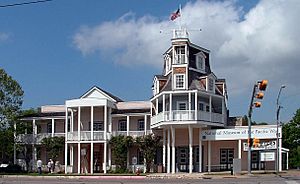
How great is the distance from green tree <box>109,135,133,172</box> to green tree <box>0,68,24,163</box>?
1217 cm

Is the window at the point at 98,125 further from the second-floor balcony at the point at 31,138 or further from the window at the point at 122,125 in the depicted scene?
the second-floor balcony at the point at 31,138

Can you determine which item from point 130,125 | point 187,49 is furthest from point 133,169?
point 187,49

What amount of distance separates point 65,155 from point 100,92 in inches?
332

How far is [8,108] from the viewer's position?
5956 cm

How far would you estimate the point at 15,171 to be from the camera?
189 ft

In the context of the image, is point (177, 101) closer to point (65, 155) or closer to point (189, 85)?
point (189, 85)

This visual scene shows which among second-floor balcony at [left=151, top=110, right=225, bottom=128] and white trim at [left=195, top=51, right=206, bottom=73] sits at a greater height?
white trim at [left=195, top=51, right=206, bottom=73]

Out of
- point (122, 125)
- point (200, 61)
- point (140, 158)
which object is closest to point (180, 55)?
point (200, 61)

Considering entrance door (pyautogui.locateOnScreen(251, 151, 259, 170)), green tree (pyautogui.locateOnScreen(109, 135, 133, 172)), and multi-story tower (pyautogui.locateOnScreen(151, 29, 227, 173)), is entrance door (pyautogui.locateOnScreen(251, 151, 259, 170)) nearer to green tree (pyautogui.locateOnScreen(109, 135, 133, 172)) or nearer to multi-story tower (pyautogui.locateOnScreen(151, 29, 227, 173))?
multi-story tower (pyautogui.locateOnScreen(151, 29, 227, 173))

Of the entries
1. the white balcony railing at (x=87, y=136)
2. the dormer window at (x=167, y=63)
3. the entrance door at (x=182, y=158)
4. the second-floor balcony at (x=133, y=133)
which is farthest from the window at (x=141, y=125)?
the dormer window at (x=167, y=63)

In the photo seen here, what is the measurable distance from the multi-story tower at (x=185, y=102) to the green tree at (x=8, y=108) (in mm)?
15763

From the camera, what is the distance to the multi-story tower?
51562mm

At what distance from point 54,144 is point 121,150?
8102mm

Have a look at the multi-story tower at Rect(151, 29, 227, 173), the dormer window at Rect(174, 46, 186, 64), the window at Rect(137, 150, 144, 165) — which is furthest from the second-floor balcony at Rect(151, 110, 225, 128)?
the window at Rect(137, 150, 144, 165)
